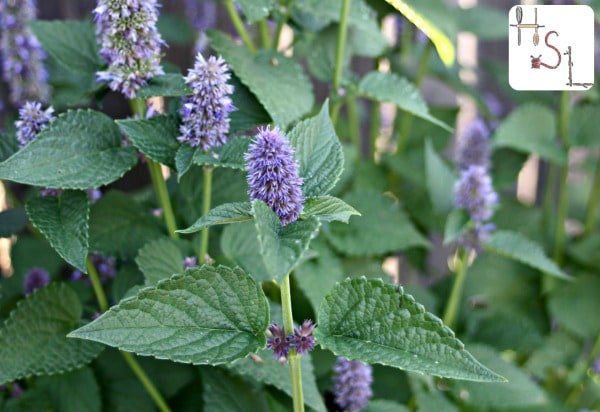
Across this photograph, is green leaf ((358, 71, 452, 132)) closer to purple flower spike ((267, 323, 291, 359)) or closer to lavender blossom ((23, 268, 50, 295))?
purple flower spike ((267, 323, 291, 359))

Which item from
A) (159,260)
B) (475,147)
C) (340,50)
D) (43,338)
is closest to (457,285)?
(475,147)

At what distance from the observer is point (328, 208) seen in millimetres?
647

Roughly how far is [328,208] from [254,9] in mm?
392

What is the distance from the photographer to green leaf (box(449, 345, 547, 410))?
1121 mm

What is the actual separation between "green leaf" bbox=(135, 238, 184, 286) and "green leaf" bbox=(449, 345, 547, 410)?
21.3 inches

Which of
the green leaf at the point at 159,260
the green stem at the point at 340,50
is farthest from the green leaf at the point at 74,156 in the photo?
the green stem at the point at 340,50

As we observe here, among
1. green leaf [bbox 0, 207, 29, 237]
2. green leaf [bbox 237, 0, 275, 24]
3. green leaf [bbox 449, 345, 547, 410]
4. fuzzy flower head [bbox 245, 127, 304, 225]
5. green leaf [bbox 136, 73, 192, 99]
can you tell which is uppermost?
green leaf [bbox 237, 0, 275, 24]

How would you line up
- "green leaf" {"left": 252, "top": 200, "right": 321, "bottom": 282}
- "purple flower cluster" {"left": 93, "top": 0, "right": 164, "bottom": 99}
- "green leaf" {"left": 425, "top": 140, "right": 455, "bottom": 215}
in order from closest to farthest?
"green leaf" {"left": 252, "top": 200, "right": 321, "bottom": 282}, "purple flower cluster" {"left": 93, "top": 0, "right": 164, "bottom": 99}, "green leaf" {"left": 425, "top": 140, "right": 455, "bottom": 215}

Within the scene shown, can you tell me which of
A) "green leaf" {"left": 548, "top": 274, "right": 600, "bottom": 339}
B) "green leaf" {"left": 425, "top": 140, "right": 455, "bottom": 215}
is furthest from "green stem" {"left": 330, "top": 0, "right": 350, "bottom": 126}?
"green leaf" {"left": 548, "top": 274, "right": 600, "bottom": 339}

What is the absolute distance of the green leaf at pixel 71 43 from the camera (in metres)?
0.99

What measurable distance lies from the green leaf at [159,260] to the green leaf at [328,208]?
25cm

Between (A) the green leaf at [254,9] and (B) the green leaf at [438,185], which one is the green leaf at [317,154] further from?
(B) the green leaf at [438,185]

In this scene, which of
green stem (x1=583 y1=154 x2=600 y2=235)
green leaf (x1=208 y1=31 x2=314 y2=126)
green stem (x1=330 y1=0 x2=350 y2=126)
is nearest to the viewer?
green leaf (x1=208 y1=31 x2=314 y2=126)

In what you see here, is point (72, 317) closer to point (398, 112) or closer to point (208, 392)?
point (208, 392)
